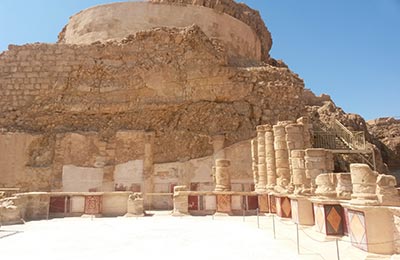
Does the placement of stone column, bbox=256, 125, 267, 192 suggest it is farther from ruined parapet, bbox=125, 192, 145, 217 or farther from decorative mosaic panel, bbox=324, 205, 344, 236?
decorative mosaic panel, bbox=324, 205, 344, 236

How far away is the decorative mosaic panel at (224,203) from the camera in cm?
1340

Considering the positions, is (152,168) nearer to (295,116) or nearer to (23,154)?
(23,154)

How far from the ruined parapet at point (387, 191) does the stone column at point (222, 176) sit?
318 inches

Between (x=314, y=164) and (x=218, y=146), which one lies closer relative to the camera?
(x=314, y=164)

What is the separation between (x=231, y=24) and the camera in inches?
941

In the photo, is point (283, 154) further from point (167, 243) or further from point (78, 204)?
point (78, 204)

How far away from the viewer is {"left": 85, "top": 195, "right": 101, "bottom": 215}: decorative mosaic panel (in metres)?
13.1

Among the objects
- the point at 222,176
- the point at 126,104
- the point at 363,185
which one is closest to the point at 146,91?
the point at 126,104

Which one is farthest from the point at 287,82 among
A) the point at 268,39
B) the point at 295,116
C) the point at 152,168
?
the point at 268,39

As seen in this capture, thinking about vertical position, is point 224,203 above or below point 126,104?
below

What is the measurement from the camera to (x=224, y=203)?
13.4 meters

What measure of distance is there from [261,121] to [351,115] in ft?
43.3

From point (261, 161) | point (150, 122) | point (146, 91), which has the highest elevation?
point (146, 91)

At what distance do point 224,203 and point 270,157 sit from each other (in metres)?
2.68
